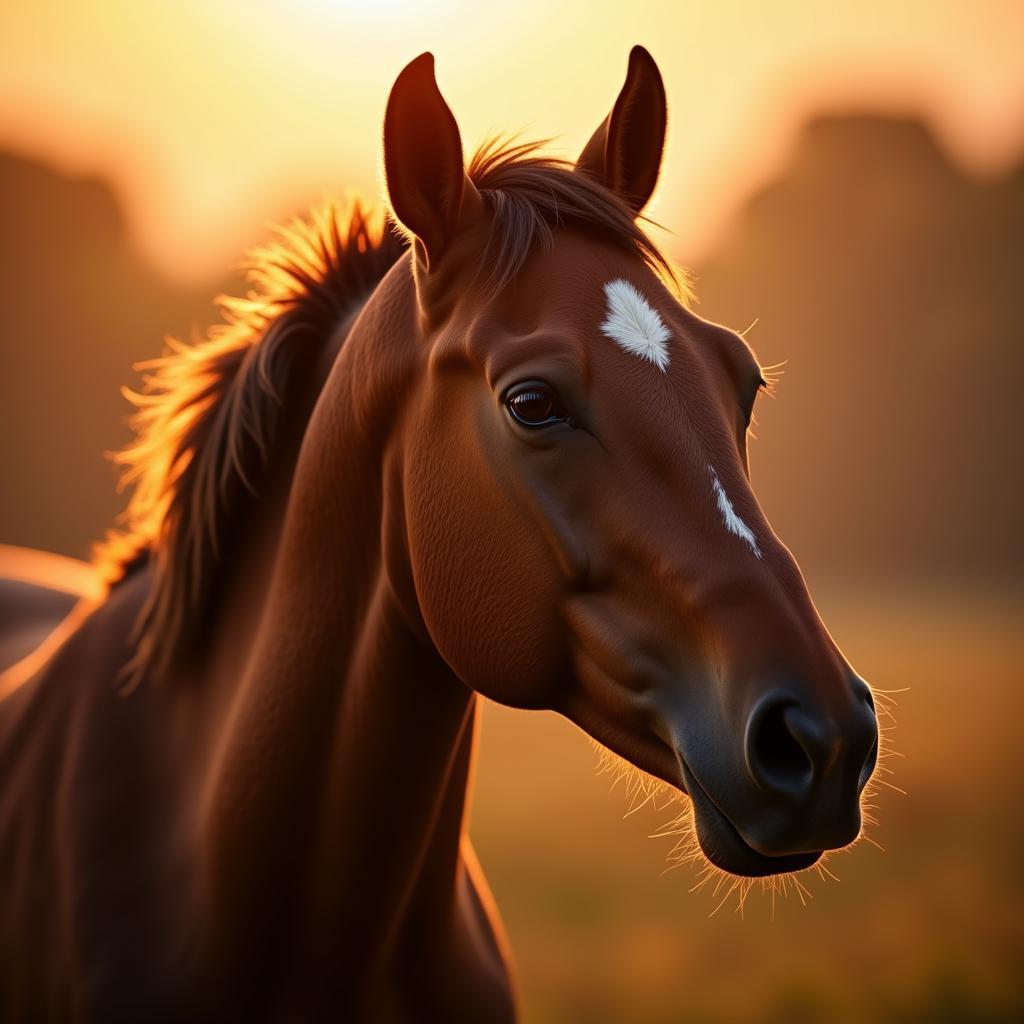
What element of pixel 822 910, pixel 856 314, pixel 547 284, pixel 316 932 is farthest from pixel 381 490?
pixel 856 314

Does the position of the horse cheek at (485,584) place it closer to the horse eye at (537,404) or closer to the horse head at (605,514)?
the horse head at (605,514)

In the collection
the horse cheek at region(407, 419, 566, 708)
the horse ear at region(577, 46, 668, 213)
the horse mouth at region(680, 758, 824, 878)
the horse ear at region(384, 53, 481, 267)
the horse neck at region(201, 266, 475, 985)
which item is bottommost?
the horse neck at region(201, 266, 475, 985)

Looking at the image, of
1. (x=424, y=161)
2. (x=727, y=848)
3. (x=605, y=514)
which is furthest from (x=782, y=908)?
(x=424, y=161)

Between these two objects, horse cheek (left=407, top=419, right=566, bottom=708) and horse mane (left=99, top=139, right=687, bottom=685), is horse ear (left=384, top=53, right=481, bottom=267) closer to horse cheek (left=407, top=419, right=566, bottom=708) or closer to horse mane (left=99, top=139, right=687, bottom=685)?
horse mane (left=99, top=139, right=687, bottom=685)

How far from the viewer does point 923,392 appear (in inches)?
1179

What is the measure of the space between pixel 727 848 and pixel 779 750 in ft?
0.57

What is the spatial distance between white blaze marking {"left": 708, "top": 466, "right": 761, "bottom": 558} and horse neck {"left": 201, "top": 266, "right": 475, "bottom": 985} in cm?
68

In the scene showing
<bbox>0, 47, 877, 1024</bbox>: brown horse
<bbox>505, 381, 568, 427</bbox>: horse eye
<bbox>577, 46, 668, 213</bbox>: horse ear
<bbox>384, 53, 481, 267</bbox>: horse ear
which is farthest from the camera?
<bbox>577, 46, 668, 213</bbox>: horse ear

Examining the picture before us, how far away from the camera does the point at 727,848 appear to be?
1520 mm

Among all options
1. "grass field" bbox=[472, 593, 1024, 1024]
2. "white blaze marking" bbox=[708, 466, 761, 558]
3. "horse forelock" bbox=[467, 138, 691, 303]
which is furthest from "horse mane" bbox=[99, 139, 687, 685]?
"grass field" bbox=[472, 593, 1024, 1024]

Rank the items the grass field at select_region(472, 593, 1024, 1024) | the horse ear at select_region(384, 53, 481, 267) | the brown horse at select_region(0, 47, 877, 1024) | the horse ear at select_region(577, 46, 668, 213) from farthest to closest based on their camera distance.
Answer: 1. the grass field at select_region(472, 593, 1024, 1024)
2. the horse ear at select_region(577, 46, 668, 213)
3. the horse ear at select_region(384, 53, 481, 267)
4. the brown horse at select_region(0, 47, 877, 1024)

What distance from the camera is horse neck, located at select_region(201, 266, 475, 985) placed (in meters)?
2.00

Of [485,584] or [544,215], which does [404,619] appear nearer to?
[485,584]

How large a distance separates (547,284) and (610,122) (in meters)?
0.57
